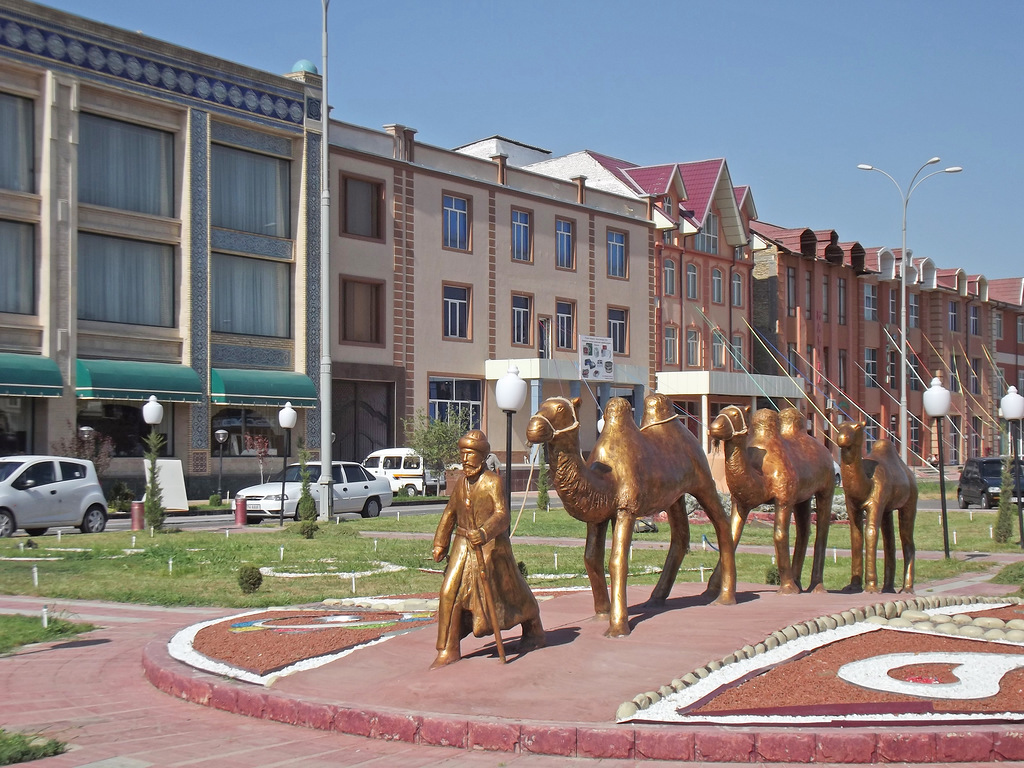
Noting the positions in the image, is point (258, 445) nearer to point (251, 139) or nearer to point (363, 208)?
point (363, 208)

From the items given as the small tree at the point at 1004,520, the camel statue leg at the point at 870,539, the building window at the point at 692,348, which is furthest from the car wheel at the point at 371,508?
the building window at the point at 692,348

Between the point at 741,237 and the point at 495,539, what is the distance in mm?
51004

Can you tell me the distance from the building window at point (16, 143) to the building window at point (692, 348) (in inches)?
1262

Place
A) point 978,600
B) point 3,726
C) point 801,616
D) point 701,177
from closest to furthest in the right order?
1. point 3,726
2. point 801,616
3. point 978,600
4. point 701,177

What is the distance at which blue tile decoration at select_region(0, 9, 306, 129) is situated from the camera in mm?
31312

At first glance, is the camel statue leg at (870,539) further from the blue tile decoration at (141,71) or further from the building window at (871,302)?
the building window at (871,302)

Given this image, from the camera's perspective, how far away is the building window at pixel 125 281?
110ft

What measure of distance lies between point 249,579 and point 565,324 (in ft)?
120

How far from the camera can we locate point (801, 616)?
32.0ft

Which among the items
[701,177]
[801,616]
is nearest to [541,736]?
[801,616]

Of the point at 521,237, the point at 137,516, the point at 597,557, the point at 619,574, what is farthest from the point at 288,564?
the point at 521,237

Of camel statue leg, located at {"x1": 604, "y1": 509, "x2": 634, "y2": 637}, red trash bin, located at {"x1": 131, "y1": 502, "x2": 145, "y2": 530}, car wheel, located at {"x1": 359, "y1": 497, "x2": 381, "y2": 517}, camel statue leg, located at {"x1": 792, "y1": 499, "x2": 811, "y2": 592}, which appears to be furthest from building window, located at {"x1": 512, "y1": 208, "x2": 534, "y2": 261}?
camel statue leg, located at {"x1": 604, "y1": 509, "x2": 634, "y2": 637}

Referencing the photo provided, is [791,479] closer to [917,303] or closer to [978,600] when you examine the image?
[978,600]

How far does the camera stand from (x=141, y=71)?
3409 centimetres
